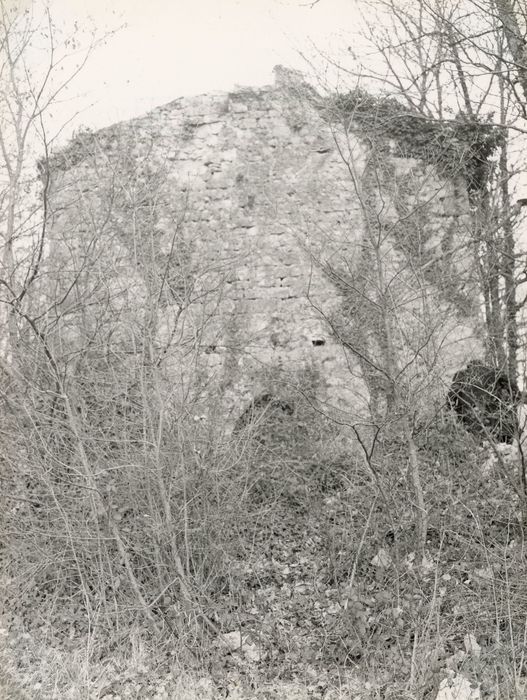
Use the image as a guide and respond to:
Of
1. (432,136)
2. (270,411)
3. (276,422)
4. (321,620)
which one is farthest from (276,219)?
(321,620)

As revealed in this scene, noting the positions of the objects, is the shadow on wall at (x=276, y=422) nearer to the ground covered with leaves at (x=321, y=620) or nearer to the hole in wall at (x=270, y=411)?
the hole in wall at (x=270, y=411)

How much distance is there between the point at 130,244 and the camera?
7.74m

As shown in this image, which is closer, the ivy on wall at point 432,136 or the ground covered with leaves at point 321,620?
the ground covered with leaves at point 321,620

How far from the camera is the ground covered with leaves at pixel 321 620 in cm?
453

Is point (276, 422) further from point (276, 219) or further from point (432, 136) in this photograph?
point (432, 136)

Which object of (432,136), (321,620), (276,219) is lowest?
(321,620)

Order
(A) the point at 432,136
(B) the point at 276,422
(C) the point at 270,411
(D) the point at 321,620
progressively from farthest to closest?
(A) the point at 432,136 < (C) the point at 270,411 < (B) the point at 276,422 < (D) the point at 321,620

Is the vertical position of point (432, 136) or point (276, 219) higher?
point (432, 136)

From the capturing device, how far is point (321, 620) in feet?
17.4

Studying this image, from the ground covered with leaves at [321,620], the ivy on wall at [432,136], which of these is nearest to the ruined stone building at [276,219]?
the ivy on wall at [432,136]

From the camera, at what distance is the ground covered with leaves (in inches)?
178

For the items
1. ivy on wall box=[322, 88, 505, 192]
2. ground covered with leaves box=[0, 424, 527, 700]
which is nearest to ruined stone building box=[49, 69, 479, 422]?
ivy on wall box=[322, 88, 505, 192]

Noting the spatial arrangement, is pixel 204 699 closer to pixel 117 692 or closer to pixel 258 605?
pixel 117 692

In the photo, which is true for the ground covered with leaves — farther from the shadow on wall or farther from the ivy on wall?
the ivy on wall
